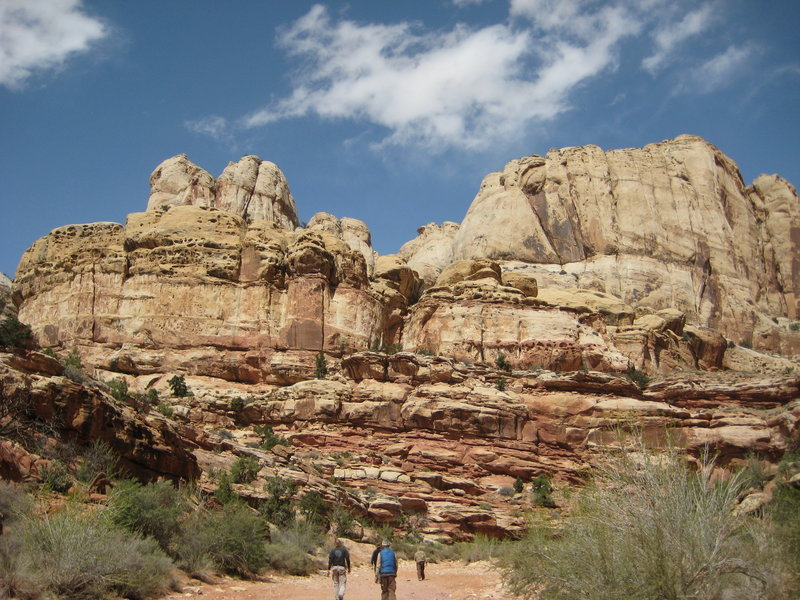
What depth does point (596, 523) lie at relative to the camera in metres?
13.4

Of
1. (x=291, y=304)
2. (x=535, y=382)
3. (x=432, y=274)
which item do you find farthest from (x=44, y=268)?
(x=432, y=274)

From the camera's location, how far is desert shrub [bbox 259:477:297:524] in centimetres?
2573

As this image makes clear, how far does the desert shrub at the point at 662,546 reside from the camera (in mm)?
11742

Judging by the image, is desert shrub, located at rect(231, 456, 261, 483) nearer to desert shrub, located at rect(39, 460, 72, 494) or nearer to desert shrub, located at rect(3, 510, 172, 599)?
desert shrub, located at rect(39, 460, 72, 494)

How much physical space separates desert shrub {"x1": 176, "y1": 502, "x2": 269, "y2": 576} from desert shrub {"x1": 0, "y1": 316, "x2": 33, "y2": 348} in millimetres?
6881

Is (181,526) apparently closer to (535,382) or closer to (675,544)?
(675,544)

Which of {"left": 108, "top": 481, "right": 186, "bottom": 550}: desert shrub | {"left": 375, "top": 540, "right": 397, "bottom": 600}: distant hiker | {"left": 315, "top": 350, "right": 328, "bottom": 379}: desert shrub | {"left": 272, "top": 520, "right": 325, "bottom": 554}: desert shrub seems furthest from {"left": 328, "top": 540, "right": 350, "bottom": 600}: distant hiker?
{"left": 315, "top": 350, "right": 328, "bottom": 379}: desert shrub

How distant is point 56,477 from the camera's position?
57.3ft

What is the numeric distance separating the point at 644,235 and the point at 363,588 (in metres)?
64.8

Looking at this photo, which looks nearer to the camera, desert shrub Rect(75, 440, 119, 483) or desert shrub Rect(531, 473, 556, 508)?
desert shrub Rect(75, 440, 119, 483)

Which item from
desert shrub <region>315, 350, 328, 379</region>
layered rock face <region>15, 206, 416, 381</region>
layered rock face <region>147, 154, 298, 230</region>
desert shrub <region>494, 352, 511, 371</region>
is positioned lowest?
desert shrub <region>315, 350, 328, 379</region>

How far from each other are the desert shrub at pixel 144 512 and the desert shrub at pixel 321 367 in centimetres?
2510

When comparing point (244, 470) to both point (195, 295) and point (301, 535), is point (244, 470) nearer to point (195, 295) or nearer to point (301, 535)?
point (301, 535)

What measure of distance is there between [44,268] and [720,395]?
1546 inches
